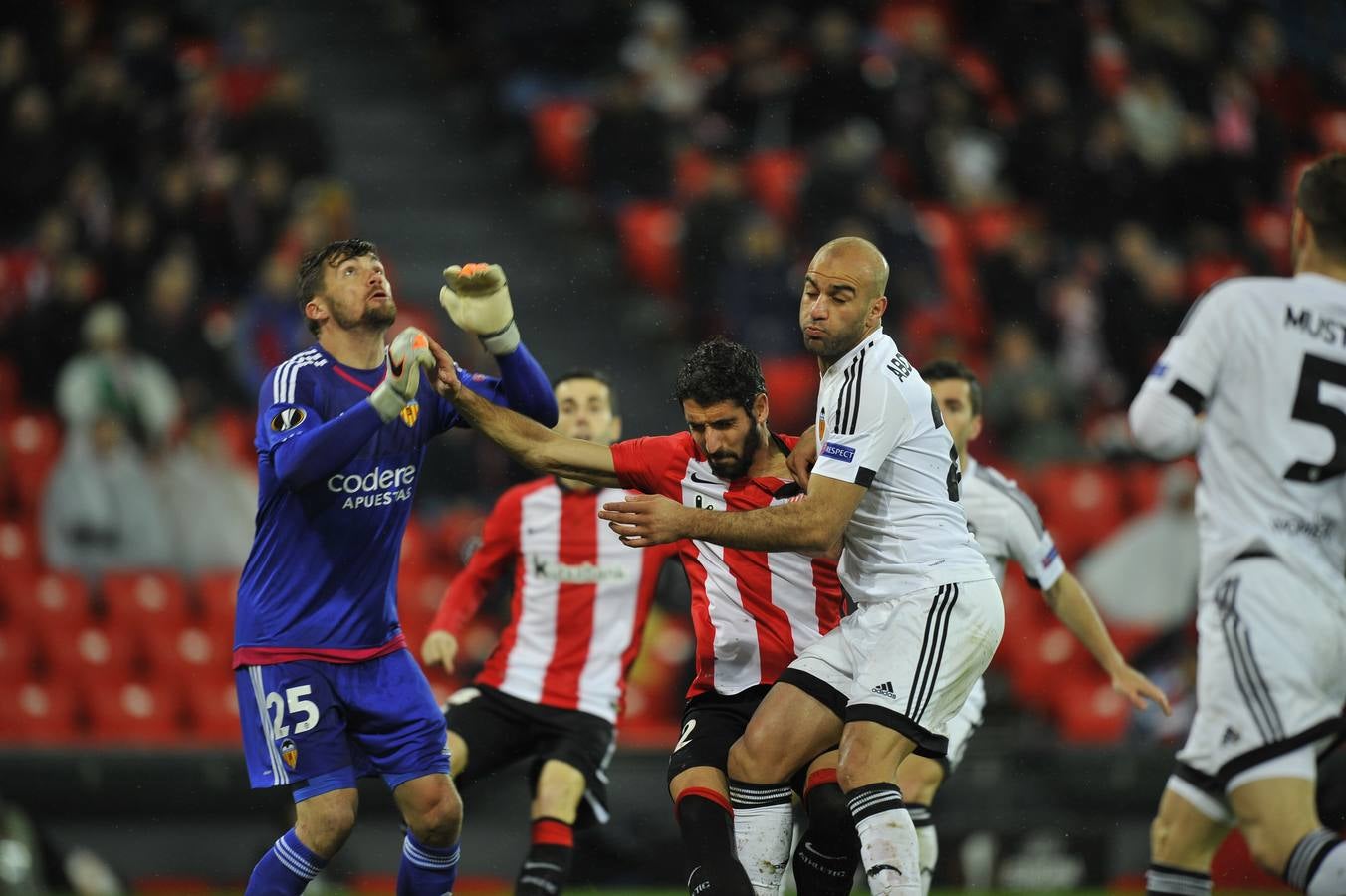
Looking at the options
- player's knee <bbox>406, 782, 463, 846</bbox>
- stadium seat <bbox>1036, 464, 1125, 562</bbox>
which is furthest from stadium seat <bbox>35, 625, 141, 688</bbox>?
stadium seat <bbox>1036, 464, 1125, 562</bbox>

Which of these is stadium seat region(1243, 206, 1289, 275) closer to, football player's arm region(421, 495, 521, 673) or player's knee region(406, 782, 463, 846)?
football player's arm region(421, 495, 521, 673)

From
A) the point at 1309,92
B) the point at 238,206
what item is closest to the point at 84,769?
the point at 238,206

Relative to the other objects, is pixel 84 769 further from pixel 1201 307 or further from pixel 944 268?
pixel 944 268

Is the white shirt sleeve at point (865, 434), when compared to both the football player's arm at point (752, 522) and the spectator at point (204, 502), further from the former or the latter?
the spectator at point (204, 502)

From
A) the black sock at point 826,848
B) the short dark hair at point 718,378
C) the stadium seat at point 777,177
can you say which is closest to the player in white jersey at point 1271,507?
the black sock at point 826,848

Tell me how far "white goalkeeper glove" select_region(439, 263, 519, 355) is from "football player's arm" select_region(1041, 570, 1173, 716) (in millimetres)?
2652

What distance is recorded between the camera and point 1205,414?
15.7 feet

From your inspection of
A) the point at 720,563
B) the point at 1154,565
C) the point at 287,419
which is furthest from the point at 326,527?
the point at 1154,565

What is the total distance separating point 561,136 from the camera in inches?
545

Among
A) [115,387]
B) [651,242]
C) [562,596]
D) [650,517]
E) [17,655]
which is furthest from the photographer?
[651,242]

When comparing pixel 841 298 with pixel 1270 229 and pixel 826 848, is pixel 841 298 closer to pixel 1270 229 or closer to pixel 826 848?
pixel 826 848

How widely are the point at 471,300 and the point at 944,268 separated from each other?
827 cm

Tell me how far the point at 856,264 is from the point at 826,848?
1.95 metres

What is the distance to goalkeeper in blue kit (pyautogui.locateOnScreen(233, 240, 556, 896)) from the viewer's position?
5453mm
